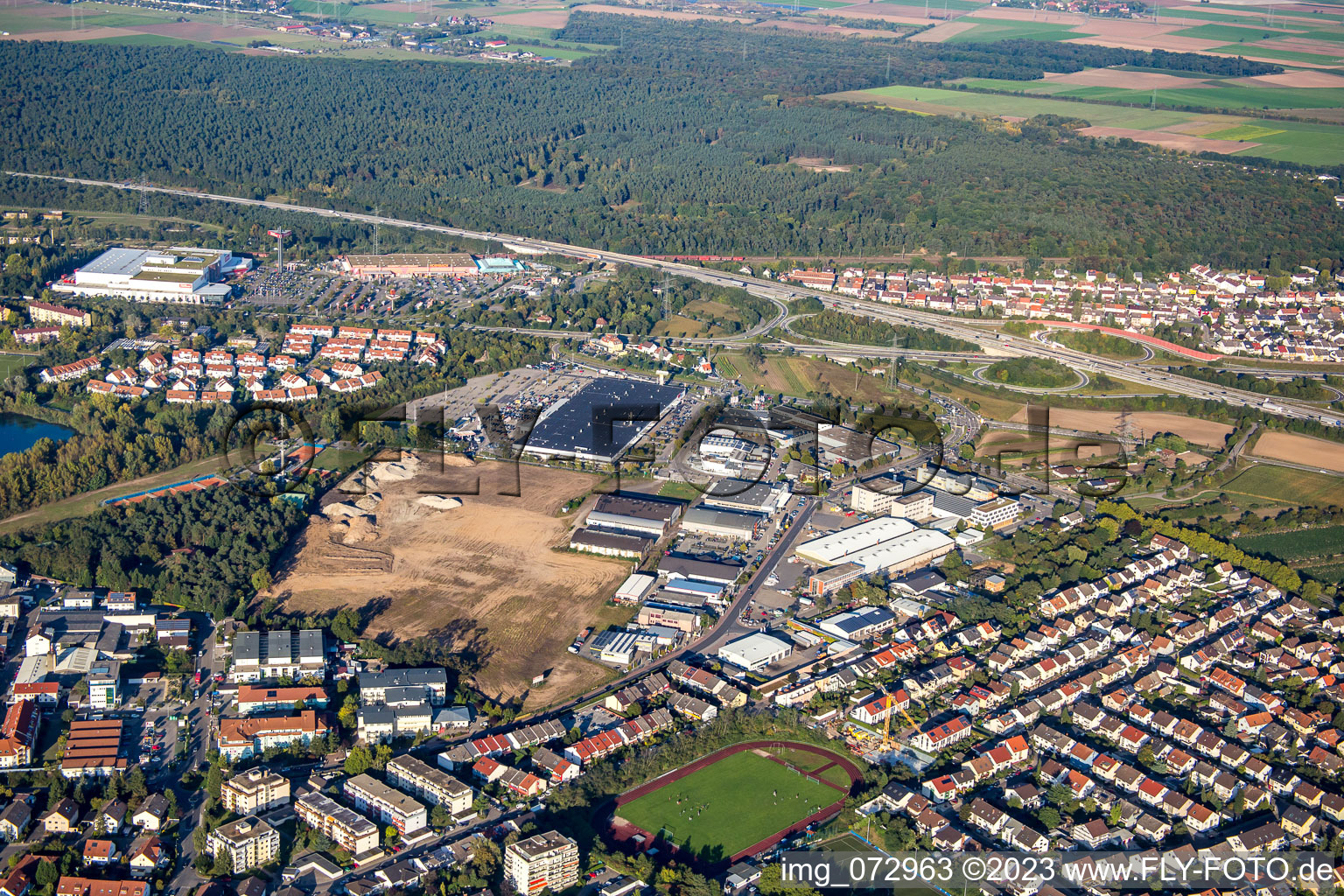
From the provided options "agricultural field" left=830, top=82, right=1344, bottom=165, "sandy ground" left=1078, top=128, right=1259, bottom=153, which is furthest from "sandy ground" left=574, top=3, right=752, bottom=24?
"sandy ground" left=1078, top=128, right=1259, bottom=153

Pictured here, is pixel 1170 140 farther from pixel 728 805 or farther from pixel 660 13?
pixel 728 805

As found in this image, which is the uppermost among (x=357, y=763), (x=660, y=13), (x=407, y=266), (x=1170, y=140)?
(x=660, y=13)

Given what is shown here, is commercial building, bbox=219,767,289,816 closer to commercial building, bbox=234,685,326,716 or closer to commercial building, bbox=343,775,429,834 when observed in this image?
commercial building, bbox=343,775,429,834

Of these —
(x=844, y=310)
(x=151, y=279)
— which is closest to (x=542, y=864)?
(x=844, y=310)

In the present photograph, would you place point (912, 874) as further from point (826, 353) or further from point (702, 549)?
point (826, 353)

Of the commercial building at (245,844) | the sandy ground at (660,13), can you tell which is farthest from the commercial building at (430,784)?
the sandy ground at (660,13)

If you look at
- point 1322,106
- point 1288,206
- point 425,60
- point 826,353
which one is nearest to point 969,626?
point 826,353

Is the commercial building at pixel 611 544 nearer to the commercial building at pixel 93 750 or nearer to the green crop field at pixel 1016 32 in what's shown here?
the commercial building at pixel 93 750
